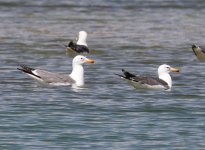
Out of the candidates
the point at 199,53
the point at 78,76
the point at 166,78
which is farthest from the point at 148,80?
the point at 199,53

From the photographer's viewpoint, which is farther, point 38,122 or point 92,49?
point 92,49

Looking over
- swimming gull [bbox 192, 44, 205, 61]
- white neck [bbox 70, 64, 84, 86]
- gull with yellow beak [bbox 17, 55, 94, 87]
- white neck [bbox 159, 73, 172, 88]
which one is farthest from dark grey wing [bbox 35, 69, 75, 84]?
swimming gull [bbox 192, 44, 205, 61]

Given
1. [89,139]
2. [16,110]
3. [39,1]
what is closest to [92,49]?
[16,110]

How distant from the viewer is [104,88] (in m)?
22.8

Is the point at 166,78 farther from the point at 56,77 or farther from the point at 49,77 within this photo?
the point at 49,77

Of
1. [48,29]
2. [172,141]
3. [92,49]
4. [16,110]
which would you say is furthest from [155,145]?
[48,29]

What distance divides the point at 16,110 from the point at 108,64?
8.18 meters

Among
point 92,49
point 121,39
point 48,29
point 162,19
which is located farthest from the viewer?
point 162,19

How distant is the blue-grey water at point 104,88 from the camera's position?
55.1ft

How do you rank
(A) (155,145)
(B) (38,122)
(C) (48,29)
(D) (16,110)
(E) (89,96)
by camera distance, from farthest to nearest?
(C) (48,29) < (E) (89,96) < (D) (16,110) < (B) (38,122) < (A) (155,145)

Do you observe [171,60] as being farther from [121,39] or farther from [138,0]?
[138,0]

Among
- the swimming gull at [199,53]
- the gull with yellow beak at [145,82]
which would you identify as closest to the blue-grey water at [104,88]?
the gull with yellow beak at [145,82]

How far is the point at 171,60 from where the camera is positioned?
28734 millimetres

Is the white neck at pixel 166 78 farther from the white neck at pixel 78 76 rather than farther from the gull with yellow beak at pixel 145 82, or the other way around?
the white neck at pixel 78 76
